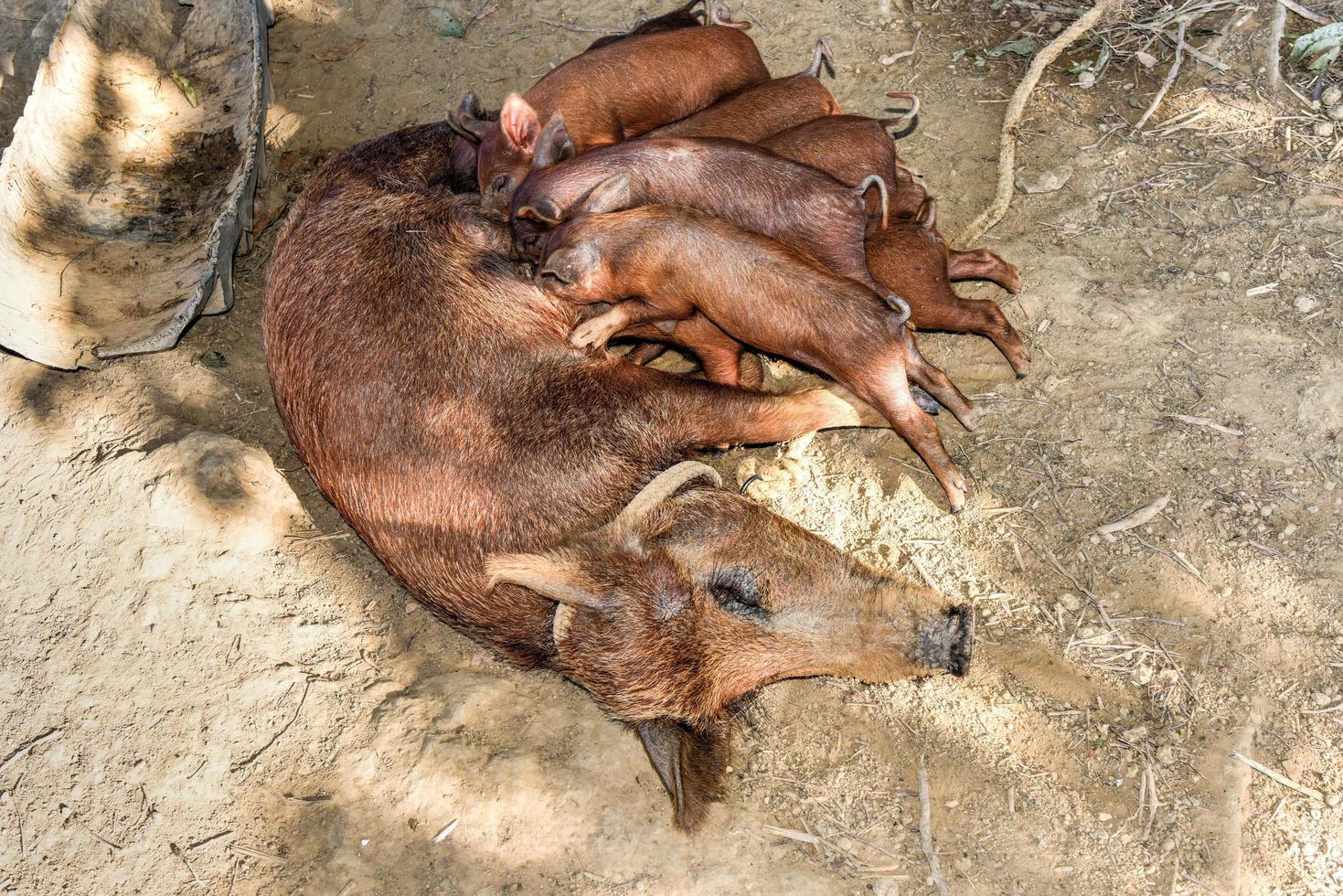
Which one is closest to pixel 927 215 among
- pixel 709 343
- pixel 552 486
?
pixel 709 343

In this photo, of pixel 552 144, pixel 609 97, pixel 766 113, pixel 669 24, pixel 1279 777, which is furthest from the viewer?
pixel 669 24

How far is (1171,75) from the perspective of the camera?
14.1 ft

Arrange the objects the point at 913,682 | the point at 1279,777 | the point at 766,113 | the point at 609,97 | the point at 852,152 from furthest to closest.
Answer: the point at 609,97, the point at 766,113, the point at 852,152, the point at 913,682, the point at 1279,777

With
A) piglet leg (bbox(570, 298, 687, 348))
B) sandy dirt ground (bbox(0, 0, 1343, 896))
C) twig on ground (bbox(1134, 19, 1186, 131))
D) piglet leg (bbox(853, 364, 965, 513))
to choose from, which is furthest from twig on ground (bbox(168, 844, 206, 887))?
twig on ground (bbox(1134, 19, 1186, 131))

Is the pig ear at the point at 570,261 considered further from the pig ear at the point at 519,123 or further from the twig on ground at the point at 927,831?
the twig on ground at the point at 927,831

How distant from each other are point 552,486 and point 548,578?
452 mm

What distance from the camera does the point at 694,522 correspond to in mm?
3168

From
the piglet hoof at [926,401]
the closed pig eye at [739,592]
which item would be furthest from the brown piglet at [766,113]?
the closed pig eye at [739,592]

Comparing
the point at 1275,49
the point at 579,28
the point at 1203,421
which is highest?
the point at 1275,49

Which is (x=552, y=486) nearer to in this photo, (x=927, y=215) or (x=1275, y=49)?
(x=927, y=215)

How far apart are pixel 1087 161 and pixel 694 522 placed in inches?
97.4

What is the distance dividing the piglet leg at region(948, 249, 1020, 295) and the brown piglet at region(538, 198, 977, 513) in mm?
552

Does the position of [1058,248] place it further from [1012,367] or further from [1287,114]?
[1287,114]

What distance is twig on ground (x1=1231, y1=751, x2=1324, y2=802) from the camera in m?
2.78
